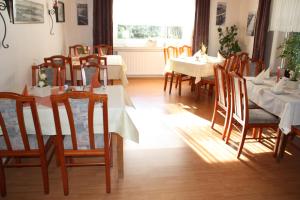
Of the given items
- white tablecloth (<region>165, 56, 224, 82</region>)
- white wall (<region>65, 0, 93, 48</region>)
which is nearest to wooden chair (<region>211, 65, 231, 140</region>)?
white tablecloth (<region>165, 56, 224, 82</region>)

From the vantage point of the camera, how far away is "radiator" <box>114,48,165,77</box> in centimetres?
651

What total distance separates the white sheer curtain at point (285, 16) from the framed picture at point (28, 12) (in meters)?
4.13

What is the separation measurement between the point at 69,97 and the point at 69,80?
8.42 ft

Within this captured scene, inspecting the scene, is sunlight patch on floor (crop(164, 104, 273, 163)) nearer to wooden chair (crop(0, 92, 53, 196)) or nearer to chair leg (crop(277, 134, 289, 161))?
chair leg (crop(277, 134, 289, 161))

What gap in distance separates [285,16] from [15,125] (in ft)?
15.4

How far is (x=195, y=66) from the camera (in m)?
4.76

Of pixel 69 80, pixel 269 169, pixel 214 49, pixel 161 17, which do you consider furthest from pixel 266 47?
pixel 69 80

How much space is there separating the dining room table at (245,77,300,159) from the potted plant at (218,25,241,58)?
2.97m

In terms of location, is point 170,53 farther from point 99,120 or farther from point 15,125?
point 15,125

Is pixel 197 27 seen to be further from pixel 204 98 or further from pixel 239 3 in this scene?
pixel 204 98

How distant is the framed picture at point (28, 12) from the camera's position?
319 cm

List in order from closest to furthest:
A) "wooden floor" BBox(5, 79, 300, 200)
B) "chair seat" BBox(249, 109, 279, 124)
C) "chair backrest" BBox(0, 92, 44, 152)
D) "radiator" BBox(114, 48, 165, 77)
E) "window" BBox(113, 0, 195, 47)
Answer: "chair backrest" BBox(0, 92, 44, 152) → "wooden floor" BBox(5, 79, 300, 200) → "chair seat" BBox(249, 109, 279, 124) → "window" BBox(113, 0, 195, 47) → "radiator" BBox(114, 48, 165, 77)

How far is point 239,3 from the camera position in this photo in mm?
6434

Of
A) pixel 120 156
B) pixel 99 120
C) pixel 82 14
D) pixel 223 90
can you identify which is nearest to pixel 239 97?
pixel 223 90
